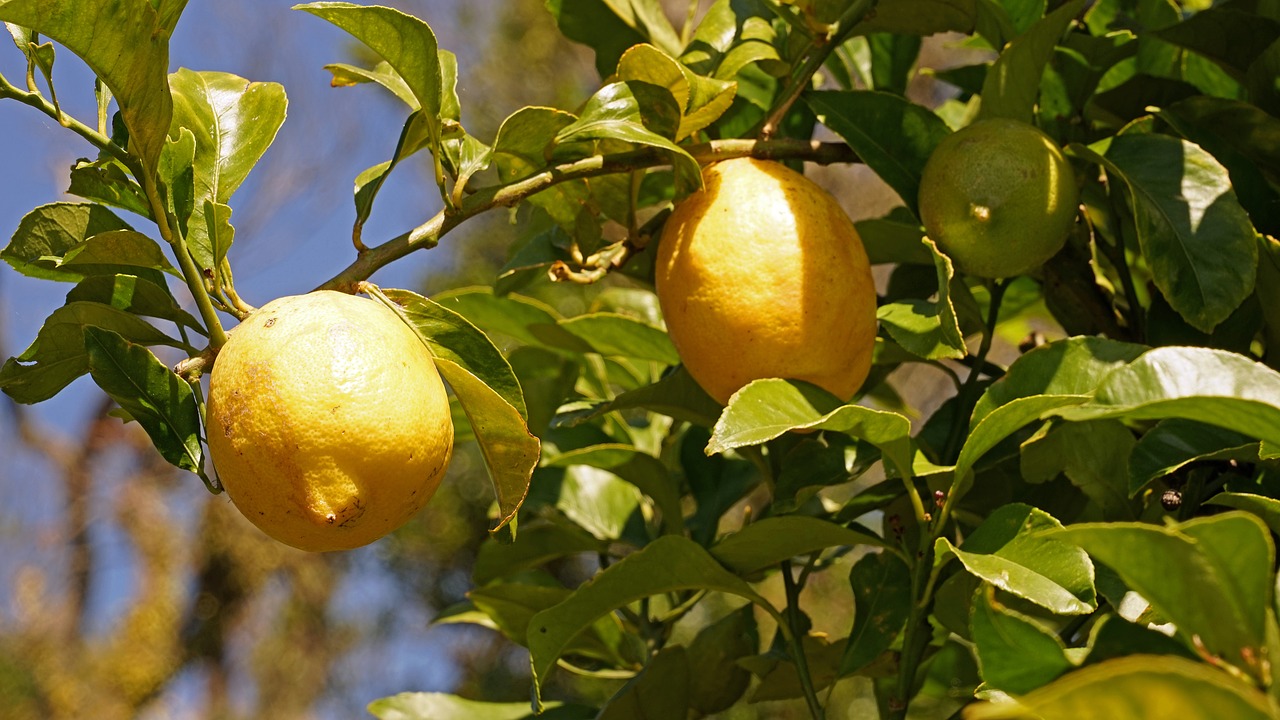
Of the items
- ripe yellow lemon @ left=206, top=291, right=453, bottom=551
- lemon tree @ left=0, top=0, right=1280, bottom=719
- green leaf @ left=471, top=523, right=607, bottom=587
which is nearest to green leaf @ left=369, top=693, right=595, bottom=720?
lemon tree @ left=0, top=0, right=1280, bottom=719

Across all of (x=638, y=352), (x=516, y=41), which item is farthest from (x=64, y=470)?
(x=638, y=352)

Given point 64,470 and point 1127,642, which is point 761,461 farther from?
point 64,470

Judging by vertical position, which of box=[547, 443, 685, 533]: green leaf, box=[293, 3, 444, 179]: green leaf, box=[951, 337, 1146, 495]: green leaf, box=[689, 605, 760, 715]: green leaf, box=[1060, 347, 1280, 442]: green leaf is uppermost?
box=[293, 3, 444, 179]: green leaf

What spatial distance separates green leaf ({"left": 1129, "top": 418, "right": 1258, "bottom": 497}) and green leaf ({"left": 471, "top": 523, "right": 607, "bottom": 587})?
443 millimetres

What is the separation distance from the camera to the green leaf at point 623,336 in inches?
30.0

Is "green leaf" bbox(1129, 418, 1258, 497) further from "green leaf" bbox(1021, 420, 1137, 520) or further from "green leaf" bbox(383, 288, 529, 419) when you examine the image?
"green leaf" bbox(383, 288, 529, 419)

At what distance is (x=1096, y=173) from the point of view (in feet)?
2.45

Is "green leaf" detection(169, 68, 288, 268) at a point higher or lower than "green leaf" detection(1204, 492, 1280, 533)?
higher

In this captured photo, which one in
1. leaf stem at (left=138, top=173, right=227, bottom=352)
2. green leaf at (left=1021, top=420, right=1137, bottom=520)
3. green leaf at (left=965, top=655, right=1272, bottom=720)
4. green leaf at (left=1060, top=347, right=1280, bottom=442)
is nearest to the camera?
green leaf at (left=965, top=655, right=1272, bottom=720)

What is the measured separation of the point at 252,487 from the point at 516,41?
3.43 m

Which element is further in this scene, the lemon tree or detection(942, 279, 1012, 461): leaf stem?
detection(942, 279, 1012, 461): leaf stem

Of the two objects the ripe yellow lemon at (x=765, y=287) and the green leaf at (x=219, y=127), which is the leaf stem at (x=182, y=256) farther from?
the ripe yellow lemon at (x=765, y=287)

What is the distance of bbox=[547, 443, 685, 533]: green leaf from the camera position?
766 mm

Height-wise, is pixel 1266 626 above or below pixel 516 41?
above
